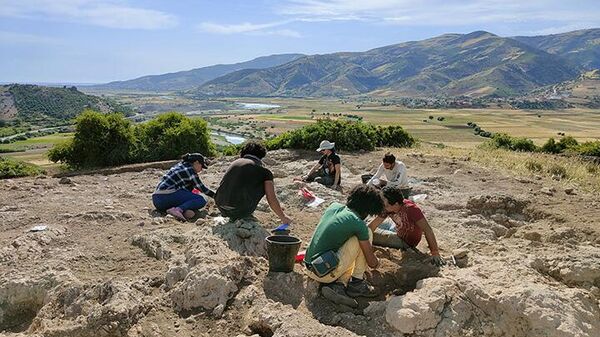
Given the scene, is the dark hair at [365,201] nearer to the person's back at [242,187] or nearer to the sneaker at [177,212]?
the person's back at [242,187]

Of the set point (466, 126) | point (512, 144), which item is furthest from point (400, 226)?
point (466, 126)

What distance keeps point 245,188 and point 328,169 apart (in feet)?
16.5

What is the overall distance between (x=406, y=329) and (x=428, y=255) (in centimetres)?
180

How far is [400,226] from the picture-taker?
7.82m

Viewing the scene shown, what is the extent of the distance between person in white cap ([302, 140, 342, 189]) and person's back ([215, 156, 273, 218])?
458cm

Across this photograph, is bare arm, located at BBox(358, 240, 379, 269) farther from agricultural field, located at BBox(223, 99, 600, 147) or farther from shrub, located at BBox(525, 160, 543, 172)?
agricultural field, located at BBox(223, 99, 600, 147)

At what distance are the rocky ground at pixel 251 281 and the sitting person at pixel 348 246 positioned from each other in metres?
0.24

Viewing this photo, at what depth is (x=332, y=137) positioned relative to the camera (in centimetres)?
Answer: 1944

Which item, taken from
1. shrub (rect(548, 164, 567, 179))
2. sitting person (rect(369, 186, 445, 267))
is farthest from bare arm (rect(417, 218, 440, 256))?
shrub (rect(548, 164, 567, 179))

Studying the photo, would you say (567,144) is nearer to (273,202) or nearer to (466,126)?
(273,202)

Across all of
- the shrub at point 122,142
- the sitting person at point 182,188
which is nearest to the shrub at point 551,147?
the shrub at point 122,142

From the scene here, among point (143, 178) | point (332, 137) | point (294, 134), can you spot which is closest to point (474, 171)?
point (332, 137)

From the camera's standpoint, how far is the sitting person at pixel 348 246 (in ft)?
20.7

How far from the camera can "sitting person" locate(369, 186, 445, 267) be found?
734 centimetres
